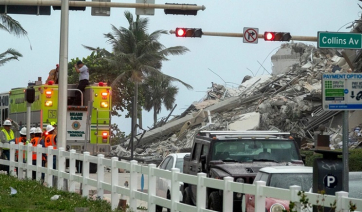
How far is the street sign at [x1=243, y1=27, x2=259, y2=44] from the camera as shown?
2762 cm

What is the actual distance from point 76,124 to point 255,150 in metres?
13.1

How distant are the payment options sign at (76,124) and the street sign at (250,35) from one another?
6040mm

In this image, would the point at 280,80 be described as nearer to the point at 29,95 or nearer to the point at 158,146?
the point at 158,146

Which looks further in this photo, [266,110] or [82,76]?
[266,110]

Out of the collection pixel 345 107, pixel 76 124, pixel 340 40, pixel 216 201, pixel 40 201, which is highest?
pixel 340 40

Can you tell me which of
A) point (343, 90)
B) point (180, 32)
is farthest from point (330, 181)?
point (180, 32)

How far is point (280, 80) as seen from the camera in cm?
4919

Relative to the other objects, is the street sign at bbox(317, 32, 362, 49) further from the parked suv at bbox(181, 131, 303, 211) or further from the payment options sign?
the payment options sign

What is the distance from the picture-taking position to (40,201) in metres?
15.9

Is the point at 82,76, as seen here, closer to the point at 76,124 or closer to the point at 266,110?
the point at 76,124

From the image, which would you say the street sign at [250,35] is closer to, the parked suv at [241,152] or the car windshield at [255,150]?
the parked suv at [241,152]

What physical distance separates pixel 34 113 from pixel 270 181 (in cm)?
1648

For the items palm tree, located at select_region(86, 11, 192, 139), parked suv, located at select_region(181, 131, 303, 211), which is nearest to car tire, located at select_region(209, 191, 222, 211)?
parked suv, located at select_region(181, 131, 303, 211)

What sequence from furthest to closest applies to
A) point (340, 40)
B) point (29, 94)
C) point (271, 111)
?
1. point (271, 111)
2. point (29, 94)
3. point (340, 40)
